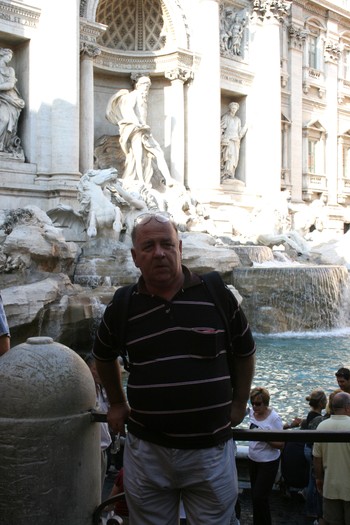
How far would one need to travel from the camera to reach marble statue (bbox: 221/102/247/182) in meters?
22.2

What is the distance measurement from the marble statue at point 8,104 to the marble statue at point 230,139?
787 cm

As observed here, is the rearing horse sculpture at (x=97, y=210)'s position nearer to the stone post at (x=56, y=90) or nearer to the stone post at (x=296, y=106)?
the stone post at (x=56, y=90)

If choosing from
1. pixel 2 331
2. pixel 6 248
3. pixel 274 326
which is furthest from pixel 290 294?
pixel 2 331

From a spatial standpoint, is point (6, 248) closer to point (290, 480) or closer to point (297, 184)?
point (290, 480)

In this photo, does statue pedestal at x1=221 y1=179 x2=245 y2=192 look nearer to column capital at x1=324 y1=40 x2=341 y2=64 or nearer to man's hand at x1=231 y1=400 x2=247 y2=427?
column capital at x1=324 y1=40 x2=341 y2=64

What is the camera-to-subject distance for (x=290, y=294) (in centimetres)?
1391

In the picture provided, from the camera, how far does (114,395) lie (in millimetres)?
2428

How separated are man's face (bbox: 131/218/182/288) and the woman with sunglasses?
1741mm

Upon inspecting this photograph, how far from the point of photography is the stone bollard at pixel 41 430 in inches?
93.9

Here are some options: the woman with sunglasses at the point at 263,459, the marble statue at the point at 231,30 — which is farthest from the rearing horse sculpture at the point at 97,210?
the marble statue at the point at 231,30

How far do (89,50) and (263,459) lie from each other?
15.5 metres

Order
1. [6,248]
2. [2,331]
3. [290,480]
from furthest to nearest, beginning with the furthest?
[6,248], [290,480], [2,331]

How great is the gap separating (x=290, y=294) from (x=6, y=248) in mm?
6111

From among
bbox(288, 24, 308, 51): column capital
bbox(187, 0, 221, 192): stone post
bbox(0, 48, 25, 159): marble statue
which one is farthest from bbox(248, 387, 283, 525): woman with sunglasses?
bbox(288, 24, 308, 51): column capital
